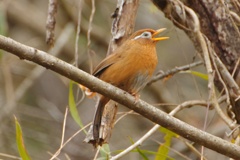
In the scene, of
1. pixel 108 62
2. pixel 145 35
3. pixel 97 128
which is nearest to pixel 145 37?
pixel 145 35

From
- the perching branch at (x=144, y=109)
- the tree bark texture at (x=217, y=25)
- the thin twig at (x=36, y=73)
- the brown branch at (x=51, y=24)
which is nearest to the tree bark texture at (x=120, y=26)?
the tree bark texture at (x=217, y=25)

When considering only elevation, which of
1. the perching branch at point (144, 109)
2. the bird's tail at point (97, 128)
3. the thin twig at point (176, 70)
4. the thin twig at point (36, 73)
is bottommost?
the perching branch at point (144, 109)

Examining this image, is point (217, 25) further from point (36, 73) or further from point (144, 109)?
point (36, 73)

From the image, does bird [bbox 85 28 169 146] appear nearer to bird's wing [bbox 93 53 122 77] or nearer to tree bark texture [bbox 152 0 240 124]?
bird's wing [bbox 93 53 122 77]

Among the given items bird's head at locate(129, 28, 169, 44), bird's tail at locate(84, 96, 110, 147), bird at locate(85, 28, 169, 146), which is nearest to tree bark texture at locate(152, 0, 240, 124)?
bird's head at locate(129, 28, 169, 44)

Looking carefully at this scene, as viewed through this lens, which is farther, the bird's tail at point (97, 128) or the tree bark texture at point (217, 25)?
the tree bark texture at point (217, 25)

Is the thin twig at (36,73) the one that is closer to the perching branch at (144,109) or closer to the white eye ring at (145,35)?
the white eye ring at (145,35)

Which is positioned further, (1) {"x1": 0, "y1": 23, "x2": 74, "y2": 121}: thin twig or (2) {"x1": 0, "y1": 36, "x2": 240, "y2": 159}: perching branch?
(1) {"x1": 0, "y1": 23, "x2": 74, "y2": 121}: thin twig

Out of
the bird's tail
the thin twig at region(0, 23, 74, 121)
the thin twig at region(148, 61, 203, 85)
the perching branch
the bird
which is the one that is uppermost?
the thin twig at region(0, 23, 74, 121)

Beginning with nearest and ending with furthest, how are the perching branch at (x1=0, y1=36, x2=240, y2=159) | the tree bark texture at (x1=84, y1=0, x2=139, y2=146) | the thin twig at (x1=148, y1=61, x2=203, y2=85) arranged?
the perching branch at (x1=0, y1=36, x2=240, y2=159), the tree bark texture at (x1=84, y1=0, x2=139, y2=146), the thin twig at (x1=148, y1=61, x2=203, y2=85)

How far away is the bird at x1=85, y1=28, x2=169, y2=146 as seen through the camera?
140 inches

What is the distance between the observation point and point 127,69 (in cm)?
358

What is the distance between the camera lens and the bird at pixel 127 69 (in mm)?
3553

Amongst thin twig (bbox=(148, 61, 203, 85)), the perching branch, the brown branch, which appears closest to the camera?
the perching branch
